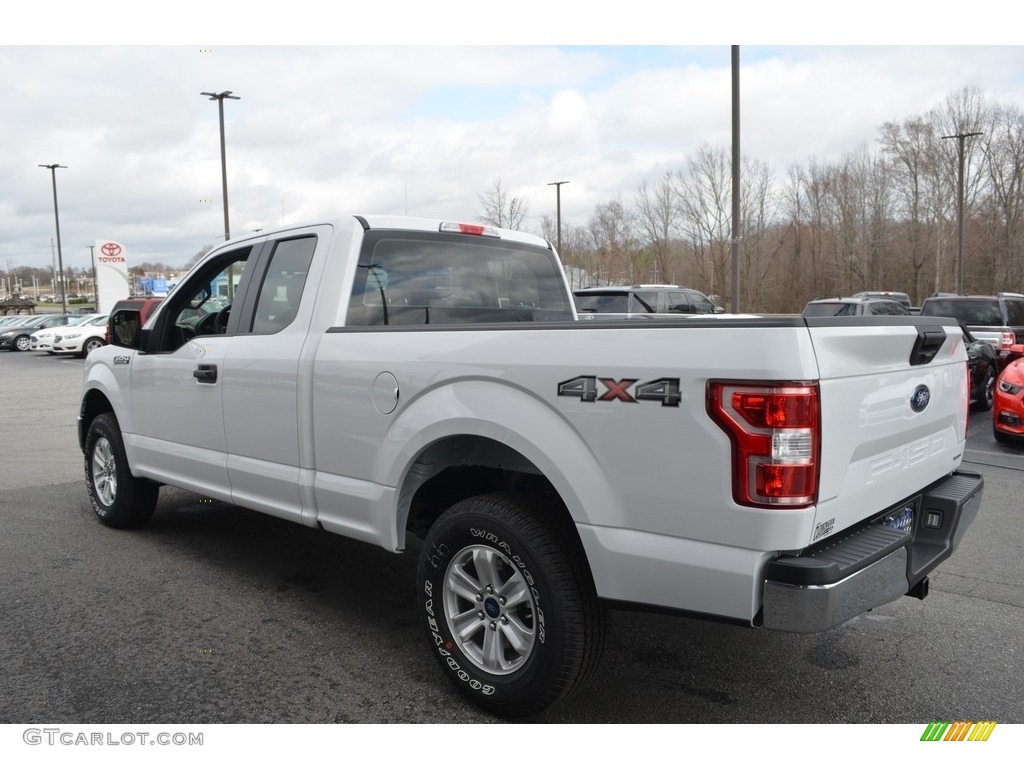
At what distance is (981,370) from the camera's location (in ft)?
38.1

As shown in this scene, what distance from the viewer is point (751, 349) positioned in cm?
244

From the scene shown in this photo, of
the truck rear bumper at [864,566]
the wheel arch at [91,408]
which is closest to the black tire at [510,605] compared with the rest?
the truck rear bumper at [864,566]

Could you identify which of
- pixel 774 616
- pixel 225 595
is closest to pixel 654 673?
pixel 774 616

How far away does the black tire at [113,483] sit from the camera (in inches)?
220

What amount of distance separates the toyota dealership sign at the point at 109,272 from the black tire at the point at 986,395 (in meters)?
34.7

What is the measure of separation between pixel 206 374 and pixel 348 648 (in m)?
1.76

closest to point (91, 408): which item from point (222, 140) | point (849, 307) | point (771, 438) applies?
point (771, 438)

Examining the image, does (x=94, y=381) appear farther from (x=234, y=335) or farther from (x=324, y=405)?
(x=324, y=405)

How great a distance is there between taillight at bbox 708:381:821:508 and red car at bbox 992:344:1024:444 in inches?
298

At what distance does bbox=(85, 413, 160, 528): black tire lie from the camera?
220 inches

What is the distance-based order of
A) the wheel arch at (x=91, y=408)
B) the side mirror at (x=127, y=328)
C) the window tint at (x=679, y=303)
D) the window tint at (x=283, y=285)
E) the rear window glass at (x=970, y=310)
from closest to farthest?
the window tint at (x=283, y=285)
the side mirror at (x=127, y=328)
the wheel arch at (x=91, y=408)
the rear window glass at (x=970, y=310)
the window tint at (x=679, y=303)

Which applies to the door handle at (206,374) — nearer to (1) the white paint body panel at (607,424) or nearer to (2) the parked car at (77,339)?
(1) the white paint body panel at (607,424)

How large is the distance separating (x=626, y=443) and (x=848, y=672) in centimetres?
172

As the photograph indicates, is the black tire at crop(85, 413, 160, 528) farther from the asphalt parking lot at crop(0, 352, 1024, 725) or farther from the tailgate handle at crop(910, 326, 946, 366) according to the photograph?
the tailgate handle at crop(910, 326, 946, 366)
